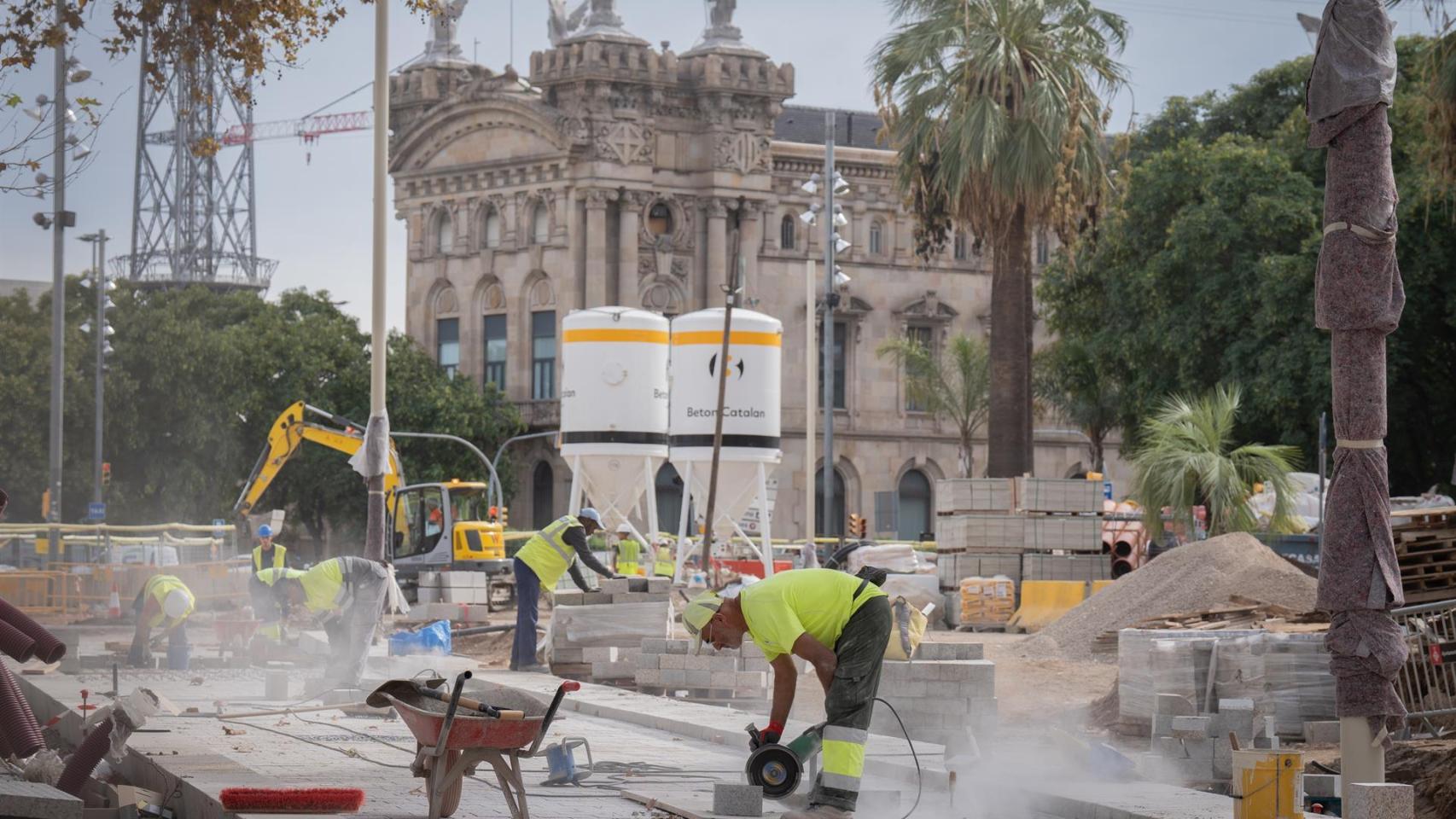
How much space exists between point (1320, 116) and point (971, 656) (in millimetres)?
8474

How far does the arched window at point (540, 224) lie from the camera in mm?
66062

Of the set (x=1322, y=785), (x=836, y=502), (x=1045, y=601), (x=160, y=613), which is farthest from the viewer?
(x=836, y=502)

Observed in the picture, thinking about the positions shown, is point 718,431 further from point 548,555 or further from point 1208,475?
point 548,555

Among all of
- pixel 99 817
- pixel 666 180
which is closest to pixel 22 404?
pixel 666 180

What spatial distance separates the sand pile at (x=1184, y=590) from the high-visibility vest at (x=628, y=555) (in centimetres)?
1255

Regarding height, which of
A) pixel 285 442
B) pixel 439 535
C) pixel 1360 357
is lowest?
pixel 439 535

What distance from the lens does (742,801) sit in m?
10.8

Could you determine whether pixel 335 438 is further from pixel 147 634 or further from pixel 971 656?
pixel 971 656

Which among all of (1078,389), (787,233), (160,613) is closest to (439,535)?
(160,613)

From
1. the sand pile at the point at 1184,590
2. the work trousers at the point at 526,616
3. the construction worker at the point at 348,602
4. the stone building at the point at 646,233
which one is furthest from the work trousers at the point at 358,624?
the stone building at the point at 646,233

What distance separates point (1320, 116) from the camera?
9.65 m

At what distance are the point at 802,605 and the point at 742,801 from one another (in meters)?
1.14

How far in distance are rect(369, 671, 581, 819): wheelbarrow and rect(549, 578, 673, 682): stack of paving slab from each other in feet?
37.2

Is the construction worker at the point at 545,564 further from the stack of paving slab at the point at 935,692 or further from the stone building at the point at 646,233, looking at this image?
the stone building at the point at 646,233
